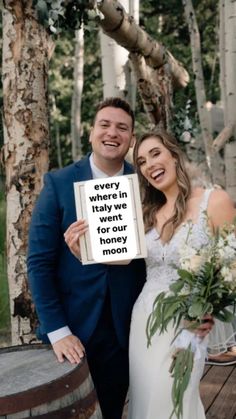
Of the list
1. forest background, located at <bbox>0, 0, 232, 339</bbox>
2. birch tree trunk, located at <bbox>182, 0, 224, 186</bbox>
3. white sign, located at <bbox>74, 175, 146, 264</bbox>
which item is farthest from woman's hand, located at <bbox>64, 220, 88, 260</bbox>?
birch tree trunk, located at <bbox>182, 0, 224, 186</bbox>

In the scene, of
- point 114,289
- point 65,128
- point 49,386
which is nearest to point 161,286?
point 114,289

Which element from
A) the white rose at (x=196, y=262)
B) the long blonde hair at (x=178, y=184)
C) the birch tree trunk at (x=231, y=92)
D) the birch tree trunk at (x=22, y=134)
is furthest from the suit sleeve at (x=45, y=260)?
the birch tree trunk at (x=231, y=92)

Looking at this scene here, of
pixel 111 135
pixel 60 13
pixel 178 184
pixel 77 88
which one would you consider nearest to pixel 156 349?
pixel 178 184

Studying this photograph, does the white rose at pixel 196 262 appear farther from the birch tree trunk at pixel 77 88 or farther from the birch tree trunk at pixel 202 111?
the birch tree trunk at pixel 77 88

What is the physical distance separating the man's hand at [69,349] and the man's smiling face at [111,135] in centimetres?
82

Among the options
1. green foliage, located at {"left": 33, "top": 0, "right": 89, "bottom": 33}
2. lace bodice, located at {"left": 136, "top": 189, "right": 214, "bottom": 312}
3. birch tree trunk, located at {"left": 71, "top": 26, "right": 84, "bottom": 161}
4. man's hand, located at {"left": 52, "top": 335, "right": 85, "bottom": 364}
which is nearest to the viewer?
man's hand, located at {"left": 52, "top": 335, "right": 85, "bottom": 364}

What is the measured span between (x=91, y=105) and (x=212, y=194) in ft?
70.3

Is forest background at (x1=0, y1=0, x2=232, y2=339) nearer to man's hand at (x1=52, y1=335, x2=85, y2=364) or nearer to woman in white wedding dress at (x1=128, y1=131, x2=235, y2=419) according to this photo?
woman in white wedding dress at (x1=128, y1=131, x2=235, y2=419)

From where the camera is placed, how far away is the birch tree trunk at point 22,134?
3.73 m

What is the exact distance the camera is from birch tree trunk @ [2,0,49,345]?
3734 mm

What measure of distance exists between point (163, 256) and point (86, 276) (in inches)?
14.0

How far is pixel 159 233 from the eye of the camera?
2986mm

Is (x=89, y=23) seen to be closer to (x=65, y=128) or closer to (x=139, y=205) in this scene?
(x=139, y=205)

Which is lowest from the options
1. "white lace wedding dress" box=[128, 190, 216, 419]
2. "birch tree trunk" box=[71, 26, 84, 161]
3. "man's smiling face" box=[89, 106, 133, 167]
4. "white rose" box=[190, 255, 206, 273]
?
"white lace wedding dress" box=[128, 190, 216, 419]
